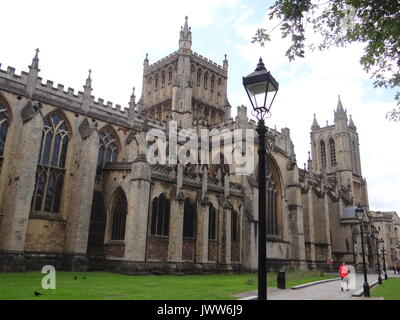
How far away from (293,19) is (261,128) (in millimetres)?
3987

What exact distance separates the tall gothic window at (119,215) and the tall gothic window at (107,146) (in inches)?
164

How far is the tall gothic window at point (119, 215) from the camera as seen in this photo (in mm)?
25281

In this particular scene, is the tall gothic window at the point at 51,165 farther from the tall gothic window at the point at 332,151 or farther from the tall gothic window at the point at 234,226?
the tall gothic window at the point at 332,151

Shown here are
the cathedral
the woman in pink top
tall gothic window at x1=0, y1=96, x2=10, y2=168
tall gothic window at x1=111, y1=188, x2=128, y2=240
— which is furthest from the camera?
tall gothic window at x1=111, y1=188, x2=128, y2=240

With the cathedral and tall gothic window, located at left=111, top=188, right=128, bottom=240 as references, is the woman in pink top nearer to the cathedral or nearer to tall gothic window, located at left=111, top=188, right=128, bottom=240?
the cathedral

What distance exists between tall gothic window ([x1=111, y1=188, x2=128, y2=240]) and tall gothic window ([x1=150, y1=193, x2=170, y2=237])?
204cm

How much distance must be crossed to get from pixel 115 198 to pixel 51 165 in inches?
209

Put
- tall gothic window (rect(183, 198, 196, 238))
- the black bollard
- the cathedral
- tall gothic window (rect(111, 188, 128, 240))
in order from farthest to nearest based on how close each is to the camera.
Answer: tall gothic window (rect(183, 198, 196, 238)) < tall gothic window (rect(111, 188, 128, 240)) < the cathedral < the black bollard

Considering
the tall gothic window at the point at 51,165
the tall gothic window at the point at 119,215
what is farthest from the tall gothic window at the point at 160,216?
the tall gothic window at the point at 51,165

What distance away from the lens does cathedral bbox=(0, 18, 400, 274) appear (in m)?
23.5

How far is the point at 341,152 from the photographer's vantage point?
65.2m

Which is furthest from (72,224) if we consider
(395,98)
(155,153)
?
(395,98)

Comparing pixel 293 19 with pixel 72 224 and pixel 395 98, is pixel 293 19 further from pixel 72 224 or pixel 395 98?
pixel 72 224

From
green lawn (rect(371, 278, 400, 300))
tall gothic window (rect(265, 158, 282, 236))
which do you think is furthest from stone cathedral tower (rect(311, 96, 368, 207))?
green lawn (rect(371, 278, 400, 300))
